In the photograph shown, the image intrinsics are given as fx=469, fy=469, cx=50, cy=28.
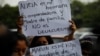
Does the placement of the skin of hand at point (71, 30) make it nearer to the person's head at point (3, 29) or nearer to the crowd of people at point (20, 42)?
the crowd of people at point (20, 42)

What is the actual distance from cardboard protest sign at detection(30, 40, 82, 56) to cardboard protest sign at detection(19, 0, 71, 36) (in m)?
0.18

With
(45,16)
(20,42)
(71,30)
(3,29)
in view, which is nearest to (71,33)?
(71,30)

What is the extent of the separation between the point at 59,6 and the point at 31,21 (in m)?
0.38

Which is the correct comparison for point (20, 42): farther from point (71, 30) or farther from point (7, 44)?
point (7, 44)

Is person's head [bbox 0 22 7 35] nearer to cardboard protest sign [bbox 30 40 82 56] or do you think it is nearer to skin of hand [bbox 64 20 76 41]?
cardboard protest sign [bbox 30 40 82 56]

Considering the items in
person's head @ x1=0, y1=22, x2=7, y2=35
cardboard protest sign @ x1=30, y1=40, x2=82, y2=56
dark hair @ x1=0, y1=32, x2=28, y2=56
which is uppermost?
person's head @ x1=0, y1=22, x2=7, y2=35

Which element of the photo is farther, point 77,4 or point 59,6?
point 77,4

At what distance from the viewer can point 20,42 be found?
5.03 meters

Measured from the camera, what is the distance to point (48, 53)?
5.16 m

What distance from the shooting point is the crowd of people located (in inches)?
121

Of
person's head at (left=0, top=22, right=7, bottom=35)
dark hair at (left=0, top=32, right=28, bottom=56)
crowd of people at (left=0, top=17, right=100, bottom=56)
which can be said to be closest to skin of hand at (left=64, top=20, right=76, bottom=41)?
crowd of people at (left=0, top=17, right=100, bottom=56)

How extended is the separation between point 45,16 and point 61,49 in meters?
0.46

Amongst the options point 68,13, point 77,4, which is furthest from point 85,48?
point 77,4

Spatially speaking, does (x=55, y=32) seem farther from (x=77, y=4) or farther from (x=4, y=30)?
(x=77, y=4)
